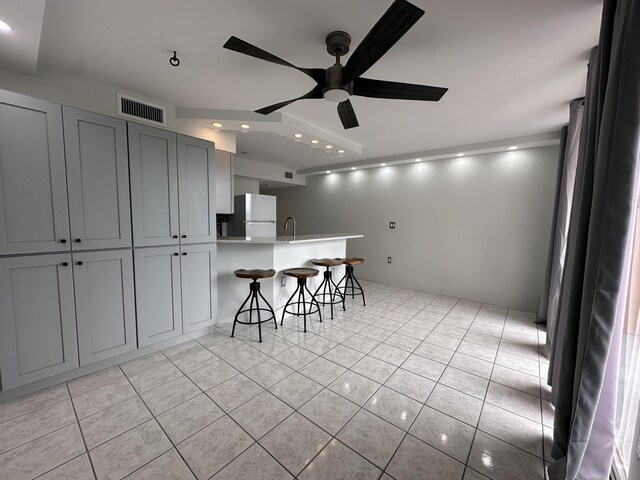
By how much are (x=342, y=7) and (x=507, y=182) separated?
3840 millimetres

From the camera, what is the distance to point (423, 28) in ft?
5.49

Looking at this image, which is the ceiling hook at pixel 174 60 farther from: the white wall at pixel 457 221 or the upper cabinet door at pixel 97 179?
the white wall at pixel 457 221

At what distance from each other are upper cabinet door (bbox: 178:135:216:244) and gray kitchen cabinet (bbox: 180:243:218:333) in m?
0.14

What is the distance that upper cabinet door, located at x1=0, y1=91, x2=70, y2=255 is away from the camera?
182 cm

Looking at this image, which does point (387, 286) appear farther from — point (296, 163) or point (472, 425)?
point (472, 425)

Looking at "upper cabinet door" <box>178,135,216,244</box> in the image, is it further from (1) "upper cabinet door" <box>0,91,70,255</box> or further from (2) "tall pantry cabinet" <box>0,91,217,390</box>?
(1) "upper cabinet door" <box>0,91,70,255</box>

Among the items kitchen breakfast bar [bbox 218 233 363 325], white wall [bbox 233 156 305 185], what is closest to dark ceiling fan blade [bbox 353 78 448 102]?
kitchen breakfast bar [bbox 218 233 363 325]

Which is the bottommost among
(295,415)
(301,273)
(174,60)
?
(295,415)

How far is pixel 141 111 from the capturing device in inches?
105

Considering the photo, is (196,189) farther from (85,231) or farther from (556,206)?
(556,206)

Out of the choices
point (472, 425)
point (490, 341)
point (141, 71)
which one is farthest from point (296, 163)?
point (472, 425)

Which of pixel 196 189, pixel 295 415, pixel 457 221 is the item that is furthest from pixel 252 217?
pixel 457 221

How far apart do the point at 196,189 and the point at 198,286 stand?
1071mm

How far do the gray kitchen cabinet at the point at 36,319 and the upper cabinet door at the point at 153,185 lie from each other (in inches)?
24.1
